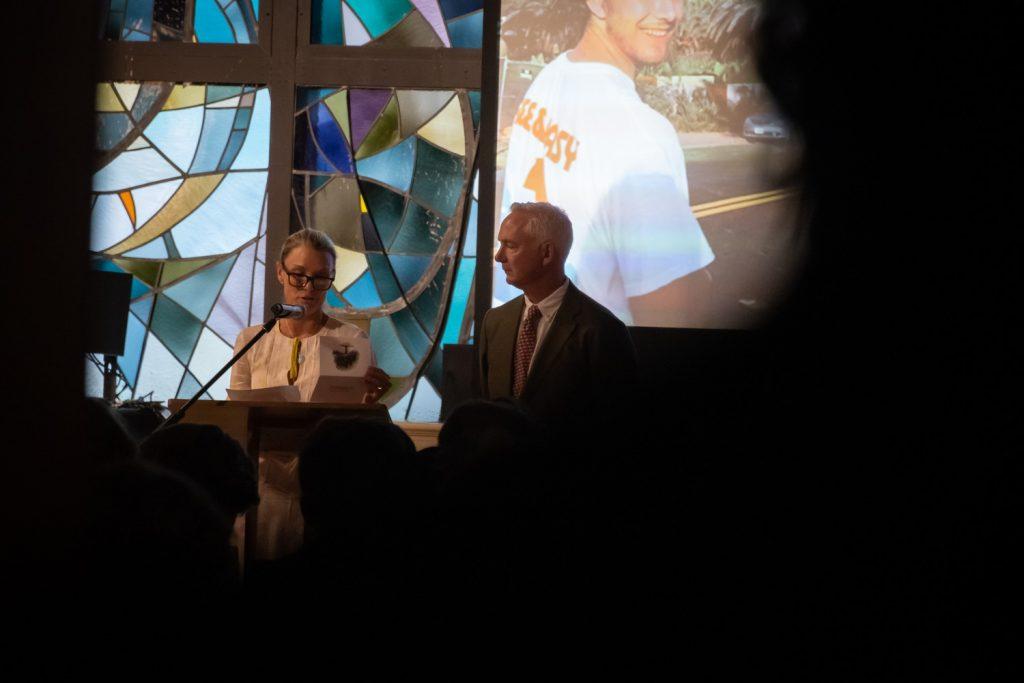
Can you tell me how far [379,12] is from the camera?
5.59 metres

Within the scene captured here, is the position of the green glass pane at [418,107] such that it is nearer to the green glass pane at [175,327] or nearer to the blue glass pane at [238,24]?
the blue glass pane at [238,24]

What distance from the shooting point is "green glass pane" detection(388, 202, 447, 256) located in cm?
542

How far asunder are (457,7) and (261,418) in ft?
10.4

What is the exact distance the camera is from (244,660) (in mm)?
1192

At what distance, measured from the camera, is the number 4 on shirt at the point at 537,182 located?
4.61 metres

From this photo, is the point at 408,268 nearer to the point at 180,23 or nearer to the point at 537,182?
the point at 537,182

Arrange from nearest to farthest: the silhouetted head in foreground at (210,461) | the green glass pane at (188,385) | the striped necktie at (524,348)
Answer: the silhouetted head in foreground at (210,461) → the striped necktie at (524,348) → the green glass pane at (188,385)

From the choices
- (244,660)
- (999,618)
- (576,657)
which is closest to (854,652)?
(999,618)

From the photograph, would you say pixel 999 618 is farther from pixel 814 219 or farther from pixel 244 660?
pixel 244 660

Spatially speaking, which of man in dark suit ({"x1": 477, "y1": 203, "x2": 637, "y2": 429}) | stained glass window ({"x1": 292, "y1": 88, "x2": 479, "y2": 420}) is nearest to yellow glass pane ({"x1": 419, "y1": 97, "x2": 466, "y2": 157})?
stained glass window ({"x1": 292, "y1": 88, "x2": 479, "y2": 420})

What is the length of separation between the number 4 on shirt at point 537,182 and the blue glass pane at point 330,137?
48.1 inches

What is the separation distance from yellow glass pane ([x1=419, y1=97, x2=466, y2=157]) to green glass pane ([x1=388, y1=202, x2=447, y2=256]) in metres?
0.33

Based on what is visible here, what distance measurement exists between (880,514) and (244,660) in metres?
0.69

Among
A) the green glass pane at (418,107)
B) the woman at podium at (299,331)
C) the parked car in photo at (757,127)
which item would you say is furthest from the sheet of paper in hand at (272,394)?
the green glass pane at (418,107)
